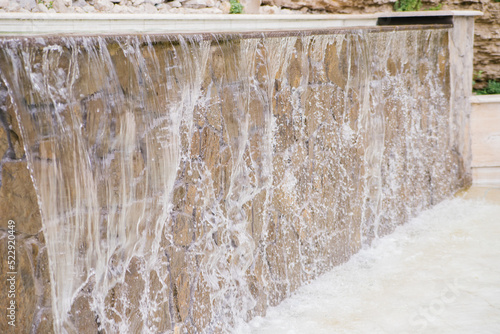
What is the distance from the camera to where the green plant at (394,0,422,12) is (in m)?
7.31

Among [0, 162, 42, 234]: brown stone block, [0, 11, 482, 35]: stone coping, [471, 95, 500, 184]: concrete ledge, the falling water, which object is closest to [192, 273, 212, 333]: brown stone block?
the falling water

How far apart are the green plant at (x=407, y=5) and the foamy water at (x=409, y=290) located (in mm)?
3984

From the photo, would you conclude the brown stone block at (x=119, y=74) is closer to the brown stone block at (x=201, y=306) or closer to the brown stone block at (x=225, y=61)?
the brown stone block at (x=225, y=61)

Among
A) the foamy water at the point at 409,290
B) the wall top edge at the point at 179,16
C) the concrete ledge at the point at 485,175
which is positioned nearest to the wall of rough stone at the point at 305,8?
the wall top edge at the point at 179,16

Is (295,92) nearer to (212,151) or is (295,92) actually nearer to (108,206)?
(212,151)

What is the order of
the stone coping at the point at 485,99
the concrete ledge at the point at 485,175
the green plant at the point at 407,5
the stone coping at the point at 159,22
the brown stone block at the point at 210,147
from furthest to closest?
1. the green plant at the point at 407,5
2. the stone coping at the point at 159,22
3. the concrete ledge at the point at 485,175
4. the stone coping at the point at 485,99
5. the brown stone block at the point at 210,147

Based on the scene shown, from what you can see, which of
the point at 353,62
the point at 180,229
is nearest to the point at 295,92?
the point at 353,62

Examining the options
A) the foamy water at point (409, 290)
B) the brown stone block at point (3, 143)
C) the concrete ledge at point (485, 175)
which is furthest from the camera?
the concrete ledge at point (485, 175)

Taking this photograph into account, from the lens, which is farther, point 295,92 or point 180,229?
point 295,92

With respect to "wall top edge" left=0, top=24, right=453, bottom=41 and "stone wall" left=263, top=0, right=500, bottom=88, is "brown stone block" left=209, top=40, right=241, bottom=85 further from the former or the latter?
"stone wall" left=263, top=0, right=500, bottom=88

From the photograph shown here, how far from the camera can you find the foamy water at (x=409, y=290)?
280 cm

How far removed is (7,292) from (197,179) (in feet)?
3.03

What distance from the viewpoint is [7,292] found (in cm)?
175

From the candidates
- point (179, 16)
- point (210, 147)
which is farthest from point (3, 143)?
point (179, 16)
